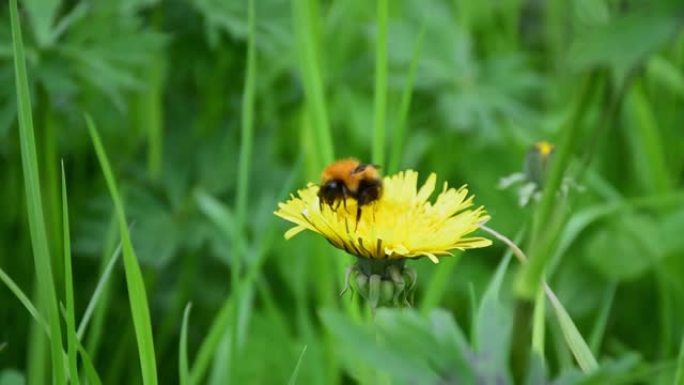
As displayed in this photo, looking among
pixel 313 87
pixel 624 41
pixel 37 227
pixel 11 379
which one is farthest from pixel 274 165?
pixel 624 41

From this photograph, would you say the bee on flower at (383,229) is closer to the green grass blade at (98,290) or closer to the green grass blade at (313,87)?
the green grass blade at (98,290)

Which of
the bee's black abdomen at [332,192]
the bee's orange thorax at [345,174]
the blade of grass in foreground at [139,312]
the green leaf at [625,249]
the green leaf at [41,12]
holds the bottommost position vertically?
the green leaf at [625,249]

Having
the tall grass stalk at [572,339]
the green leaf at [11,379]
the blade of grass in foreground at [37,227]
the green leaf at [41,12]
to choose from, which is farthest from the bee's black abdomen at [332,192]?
the green leaf at [41,12]

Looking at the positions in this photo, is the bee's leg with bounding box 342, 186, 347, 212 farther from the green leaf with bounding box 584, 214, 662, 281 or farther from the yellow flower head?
the green leaf with bounding box 584, 214, 662, 281

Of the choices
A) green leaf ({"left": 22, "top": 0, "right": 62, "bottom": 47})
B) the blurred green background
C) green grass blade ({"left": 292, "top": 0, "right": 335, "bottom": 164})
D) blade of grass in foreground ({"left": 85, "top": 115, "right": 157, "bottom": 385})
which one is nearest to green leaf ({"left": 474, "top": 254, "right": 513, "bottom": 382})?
the blurred green background

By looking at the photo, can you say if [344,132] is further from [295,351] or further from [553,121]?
[295,351]

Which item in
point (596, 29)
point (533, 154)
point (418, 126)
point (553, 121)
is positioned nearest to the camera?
point (596, 29)

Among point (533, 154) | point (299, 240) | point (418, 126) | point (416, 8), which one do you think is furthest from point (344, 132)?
point (533, 154)

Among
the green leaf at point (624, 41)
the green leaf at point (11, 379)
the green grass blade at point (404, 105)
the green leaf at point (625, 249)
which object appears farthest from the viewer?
the green leaf at point (625, 249)
